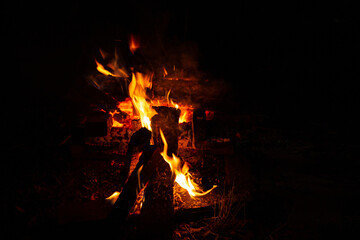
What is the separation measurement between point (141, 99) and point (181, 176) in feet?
4.65

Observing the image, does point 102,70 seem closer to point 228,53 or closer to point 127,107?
point 127,107

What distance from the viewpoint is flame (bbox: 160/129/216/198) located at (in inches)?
102

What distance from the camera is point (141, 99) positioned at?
3.18 meters

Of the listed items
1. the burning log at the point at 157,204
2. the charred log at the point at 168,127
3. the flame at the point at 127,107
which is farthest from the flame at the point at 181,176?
the flame at the point at 127,107

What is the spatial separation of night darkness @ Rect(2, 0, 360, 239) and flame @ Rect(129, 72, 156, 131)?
2.86ft

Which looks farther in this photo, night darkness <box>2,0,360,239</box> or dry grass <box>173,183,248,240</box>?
night darkness <box>2,0,360,239</box>

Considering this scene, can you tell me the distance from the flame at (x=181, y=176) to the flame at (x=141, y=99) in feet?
1.64

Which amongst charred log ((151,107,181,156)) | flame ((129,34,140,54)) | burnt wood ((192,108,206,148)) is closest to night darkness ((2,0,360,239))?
flame ((129,34,140,54))

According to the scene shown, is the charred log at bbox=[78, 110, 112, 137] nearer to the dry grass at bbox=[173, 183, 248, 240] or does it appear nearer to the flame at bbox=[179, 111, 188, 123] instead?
the flame at bbox=[179, 111, 188, 123]

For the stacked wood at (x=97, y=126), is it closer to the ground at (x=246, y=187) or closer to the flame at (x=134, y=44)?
the ground at (x=246, y=187)

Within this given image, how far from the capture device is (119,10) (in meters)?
3.61

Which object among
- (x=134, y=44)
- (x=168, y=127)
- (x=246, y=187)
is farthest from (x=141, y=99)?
(x=246, y=187)

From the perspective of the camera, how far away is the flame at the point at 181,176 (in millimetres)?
2598

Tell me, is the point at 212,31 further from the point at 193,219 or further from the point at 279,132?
the point at 193,219
